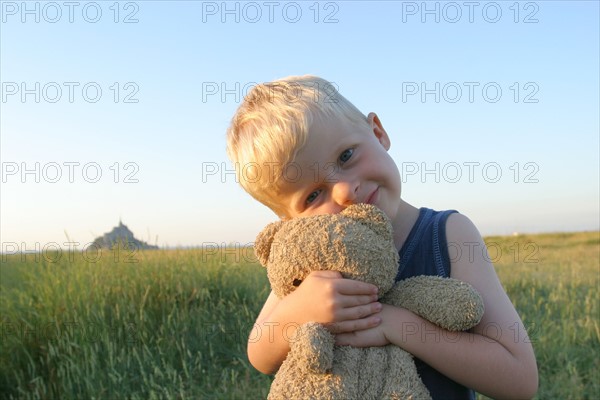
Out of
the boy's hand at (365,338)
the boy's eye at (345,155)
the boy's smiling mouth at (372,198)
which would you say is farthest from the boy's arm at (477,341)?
the boy's eye at (345,155)

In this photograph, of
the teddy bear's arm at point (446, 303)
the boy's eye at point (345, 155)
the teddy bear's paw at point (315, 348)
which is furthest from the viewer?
the boy's eye at point (345, 155)

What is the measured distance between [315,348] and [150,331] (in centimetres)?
281

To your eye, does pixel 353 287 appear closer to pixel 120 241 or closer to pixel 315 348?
pixel 315 348

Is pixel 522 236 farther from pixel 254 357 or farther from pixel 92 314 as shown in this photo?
pixel 254 357

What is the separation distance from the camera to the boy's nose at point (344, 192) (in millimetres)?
1522

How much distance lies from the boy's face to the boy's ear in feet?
0.42

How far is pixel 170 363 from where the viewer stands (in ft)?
11.9

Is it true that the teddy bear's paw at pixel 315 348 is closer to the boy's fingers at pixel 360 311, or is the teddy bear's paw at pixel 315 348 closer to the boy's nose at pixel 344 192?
the boy's fingers at pixel 360 311

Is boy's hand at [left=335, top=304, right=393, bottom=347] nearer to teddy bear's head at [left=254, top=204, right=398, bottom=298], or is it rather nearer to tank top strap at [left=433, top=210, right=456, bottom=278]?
teddy bear's head at [left=254, top=204, right=398, bottom=298]

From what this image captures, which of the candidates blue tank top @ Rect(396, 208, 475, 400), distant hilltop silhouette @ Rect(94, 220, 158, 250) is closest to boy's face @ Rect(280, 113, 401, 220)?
blue tank top @ Rect(396, 208, 475, 400)

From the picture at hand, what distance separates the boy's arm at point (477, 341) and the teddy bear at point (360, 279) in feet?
0.10

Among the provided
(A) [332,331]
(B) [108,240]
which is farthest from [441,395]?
(B) [108,240]

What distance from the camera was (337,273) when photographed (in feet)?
4.77

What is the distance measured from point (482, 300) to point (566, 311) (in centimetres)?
357
